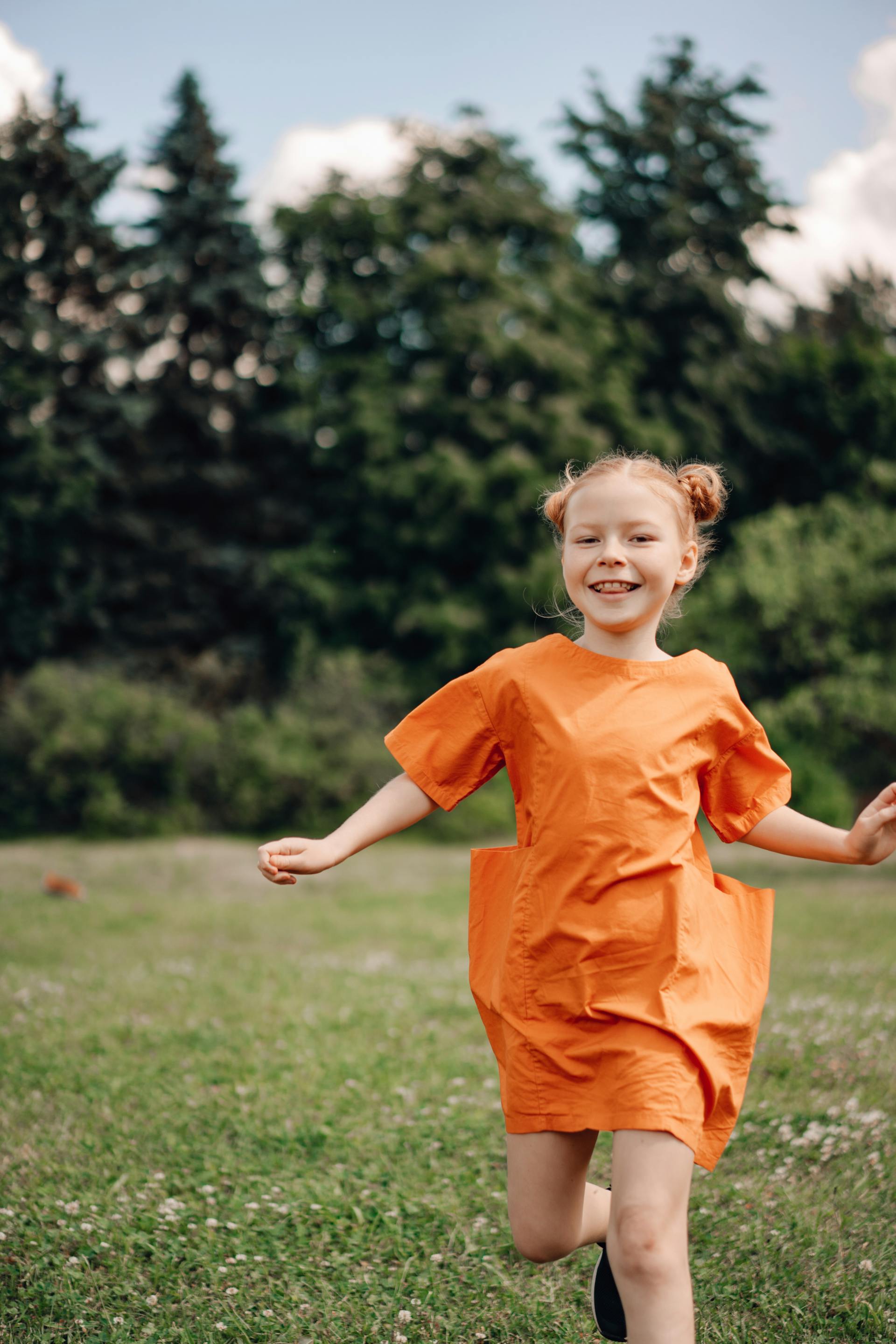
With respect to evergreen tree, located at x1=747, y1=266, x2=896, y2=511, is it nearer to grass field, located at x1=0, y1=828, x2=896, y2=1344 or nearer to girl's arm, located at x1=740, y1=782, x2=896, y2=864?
grass field, located at x1=0, y1=828, x2=896, y2=1344

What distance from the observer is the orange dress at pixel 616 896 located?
238cm

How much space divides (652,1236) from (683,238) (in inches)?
1085

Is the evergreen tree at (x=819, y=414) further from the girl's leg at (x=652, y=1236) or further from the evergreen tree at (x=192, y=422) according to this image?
the girl's leg at (x=652, y=1236)

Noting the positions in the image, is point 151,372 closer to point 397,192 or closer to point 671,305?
point 397,192

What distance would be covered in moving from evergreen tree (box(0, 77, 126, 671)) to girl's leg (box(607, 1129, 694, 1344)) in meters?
22.1

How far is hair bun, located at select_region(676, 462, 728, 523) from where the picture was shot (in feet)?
9.35

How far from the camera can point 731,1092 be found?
248 cm

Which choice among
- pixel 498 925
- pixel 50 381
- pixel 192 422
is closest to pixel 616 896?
pixel 498 925

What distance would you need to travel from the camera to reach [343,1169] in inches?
161

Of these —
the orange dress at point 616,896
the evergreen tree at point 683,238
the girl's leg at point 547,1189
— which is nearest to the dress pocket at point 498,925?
the orange dress at point 616,896

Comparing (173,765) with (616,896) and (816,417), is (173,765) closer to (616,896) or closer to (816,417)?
(616,896)

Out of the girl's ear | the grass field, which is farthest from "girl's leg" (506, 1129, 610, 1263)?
the girl's ear

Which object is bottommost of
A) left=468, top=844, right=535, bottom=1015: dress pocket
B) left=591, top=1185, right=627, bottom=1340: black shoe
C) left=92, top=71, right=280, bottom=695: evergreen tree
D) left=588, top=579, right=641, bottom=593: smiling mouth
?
left=591, top=1185, right=627, bottom=1340: black shoe

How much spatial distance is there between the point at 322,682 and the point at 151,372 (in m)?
9.23
